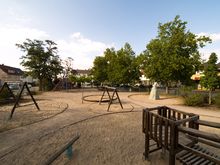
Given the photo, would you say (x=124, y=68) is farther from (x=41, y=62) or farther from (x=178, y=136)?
(x=178, y=136)

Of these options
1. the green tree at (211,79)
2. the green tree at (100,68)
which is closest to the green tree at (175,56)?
the green tree at (211,79)

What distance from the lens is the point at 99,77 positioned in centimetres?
3800

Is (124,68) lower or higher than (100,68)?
lower

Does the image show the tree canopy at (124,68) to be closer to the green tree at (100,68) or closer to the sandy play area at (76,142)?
the green tree at (100,68)

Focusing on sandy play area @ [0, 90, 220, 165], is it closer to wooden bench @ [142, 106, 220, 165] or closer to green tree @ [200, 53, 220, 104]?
wooden bench @ [142, 106, 220, 165]

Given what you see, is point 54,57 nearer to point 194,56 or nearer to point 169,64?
point 169,64

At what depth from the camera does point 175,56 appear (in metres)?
19.4

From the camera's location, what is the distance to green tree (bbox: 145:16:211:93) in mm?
19625

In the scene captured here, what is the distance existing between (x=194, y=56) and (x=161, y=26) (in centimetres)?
661

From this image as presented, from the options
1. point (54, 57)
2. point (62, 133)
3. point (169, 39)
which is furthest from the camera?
point (54, 57)

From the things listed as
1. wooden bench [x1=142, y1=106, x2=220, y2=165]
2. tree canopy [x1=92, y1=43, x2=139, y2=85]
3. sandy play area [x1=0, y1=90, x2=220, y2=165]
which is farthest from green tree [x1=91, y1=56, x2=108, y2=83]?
wooden bench [x1=142, y1=106, x2=220, y2=165]

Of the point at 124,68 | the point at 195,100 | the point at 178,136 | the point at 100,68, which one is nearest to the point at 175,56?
the point at 195,100

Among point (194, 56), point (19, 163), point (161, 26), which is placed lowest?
point (19, 163)

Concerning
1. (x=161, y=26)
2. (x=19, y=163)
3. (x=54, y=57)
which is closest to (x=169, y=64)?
(x=161, y=26)
